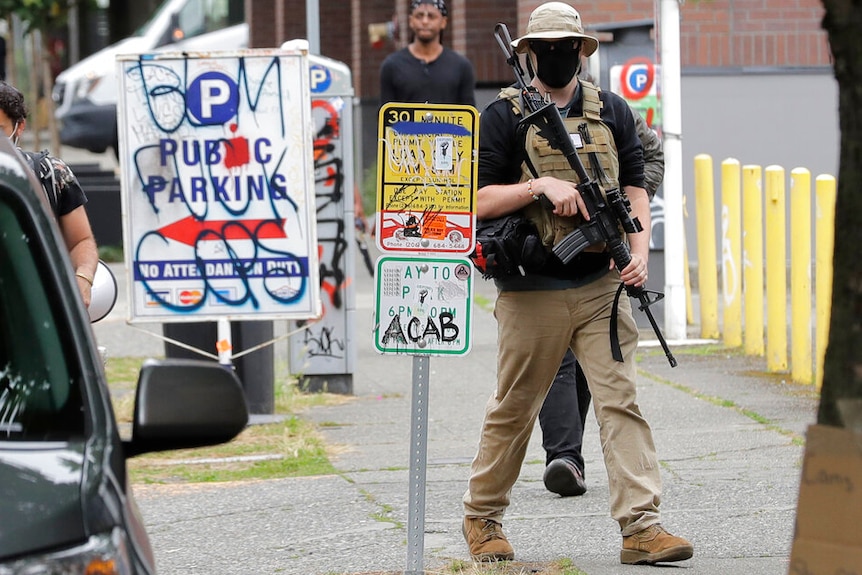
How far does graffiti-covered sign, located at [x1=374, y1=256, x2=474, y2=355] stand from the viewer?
195 inches

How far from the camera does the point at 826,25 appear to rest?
3.27 meters

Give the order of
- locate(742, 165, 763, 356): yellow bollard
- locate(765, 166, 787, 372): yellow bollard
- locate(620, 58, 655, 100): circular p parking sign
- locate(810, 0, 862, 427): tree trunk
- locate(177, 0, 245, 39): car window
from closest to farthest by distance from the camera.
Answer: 1. locate(810, 0, 862, 427): tree trunk
2. locate(765, 166, 787, 372): yellow bollard
3. locate(742, 165, 763, 356): yellow bollard
4. locate(620, 58, 655, 100): circular p parking sign
5. locate(177, 0, 245, 39): car window

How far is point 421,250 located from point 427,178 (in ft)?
0.74

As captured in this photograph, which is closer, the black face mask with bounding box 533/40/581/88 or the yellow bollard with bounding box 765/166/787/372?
the black face mask with bounding box 533/40/581/88

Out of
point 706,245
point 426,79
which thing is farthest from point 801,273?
point 426,79

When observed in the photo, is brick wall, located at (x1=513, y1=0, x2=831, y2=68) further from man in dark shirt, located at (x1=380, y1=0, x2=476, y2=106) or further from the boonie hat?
the boonie hat

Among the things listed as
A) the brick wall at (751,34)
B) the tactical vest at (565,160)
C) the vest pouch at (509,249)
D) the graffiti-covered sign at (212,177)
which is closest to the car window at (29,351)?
the vest pouch at (509,249)

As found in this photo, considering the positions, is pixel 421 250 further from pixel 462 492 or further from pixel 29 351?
pixel 29 351

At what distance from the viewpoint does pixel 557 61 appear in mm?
5234

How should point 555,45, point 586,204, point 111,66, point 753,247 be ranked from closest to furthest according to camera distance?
point 586,204, point 555,45, point 753,247, point 111,66

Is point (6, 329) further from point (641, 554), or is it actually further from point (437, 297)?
point (641, 554)

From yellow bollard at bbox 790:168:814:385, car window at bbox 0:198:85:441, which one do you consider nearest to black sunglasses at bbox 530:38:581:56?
car window at bbox 0:198:85:441

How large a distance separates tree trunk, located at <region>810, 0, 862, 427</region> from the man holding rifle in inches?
73.0

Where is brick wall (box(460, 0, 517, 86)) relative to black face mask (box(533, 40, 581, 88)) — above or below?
above
